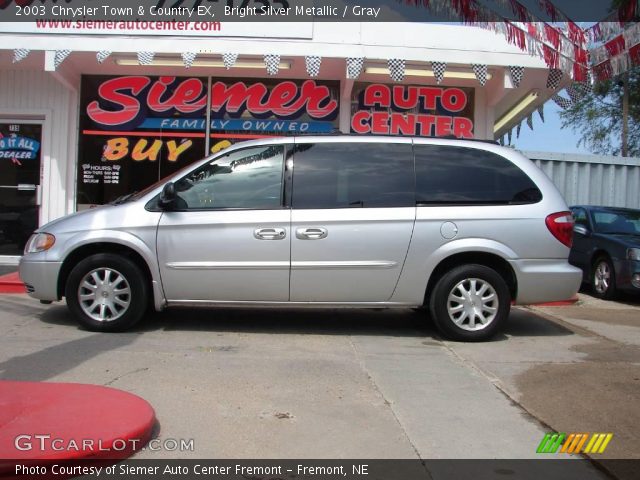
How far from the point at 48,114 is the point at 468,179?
7.35 metres

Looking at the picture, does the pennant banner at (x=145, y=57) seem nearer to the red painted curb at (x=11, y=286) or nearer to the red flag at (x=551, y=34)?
the red painted curb at (x=11, y=286)

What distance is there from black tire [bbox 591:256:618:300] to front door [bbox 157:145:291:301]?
578 cm

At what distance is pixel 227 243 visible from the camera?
5.81 meters

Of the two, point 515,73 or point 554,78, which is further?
point 554,78

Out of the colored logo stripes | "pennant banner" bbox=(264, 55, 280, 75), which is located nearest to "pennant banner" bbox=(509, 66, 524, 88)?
"pennant banner" bbox=(264, 55, 280, 75)

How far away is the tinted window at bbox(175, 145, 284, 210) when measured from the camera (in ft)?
19.5

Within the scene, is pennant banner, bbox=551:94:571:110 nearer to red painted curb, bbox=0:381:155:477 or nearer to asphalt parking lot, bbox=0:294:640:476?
asphalt parking lot, bbox=0:294:640:476

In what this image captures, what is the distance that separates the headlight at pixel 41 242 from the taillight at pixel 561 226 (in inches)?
193

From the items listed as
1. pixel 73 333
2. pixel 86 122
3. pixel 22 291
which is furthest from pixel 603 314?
pixel 86 122

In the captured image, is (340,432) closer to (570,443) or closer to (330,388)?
(330,388)

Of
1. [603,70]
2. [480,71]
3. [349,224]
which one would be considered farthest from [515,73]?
[349,224]

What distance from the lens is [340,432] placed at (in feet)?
12.1

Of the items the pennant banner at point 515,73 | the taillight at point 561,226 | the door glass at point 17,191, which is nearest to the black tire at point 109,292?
the taillight at point 561,226

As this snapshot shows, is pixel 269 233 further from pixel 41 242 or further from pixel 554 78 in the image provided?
pixel 554 78
